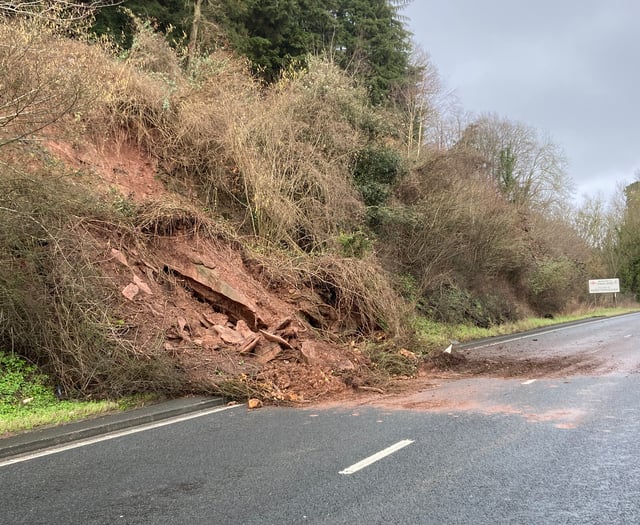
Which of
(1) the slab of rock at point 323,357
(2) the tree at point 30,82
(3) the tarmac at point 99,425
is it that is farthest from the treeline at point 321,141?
(3) the tarmac at point 99,425

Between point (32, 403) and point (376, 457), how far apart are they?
530 cm

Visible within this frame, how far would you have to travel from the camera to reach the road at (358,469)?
4.07 meters

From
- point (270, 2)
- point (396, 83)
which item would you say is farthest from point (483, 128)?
point (270, 2)

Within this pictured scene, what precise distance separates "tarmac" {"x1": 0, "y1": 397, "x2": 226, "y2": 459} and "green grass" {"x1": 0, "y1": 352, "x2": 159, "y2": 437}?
205mm

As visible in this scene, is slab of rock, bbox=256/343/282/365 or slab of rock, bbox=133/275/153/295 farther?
slab of rock, bbox=133/275/153/295

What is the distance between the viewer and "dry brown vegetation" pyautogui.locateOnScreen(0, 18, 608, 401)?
8.36m

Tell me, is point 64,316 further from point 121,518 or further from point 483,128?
point 483,128

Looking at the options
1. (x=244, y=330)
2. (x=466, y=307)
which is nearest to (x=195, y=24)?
(x=244, y=330)

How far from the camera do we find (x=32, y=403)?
767 cm

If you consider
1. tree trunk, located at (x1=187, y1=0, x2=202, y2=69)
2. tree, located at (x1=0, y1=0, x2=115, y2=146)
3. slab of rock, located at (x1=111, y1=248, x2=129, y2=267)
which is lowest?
slab of rock, located at (x1=111, y1=248, x2=129, y2=267)

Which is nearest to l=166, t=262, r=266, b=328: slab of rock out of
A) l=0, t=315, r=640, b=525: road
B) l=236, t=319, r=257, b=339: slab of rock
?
l=236, t=319, r=257, b=339: slab of rock

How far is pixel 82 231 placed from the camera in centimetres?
966

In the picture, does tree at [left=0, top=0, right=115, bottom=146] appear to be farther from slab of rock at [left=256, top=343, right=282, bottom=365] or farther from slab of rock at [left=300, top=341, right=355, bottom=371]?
slab of rock at [left=300, top=341, right=355, bottom=371]

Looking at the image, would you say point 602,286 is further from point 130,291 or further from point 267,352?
point 130,291
